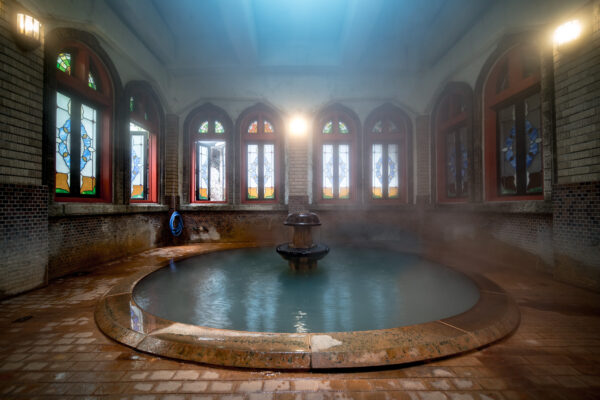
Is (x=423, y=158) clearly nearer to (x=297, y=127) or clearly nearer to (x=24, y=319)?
(x=297, y=127)

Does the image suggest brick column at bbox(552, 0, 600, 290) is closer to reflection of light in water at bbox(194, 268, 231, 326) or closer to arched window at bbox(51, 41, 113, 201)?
reflection of light in water at bbox(194, 268, 231, 326)

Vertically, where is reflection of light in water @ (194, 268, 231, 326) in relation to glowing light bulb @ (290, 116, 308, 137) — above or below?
below

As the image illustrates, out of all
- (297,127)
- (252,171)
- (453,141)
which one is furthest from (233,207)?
(453,141)

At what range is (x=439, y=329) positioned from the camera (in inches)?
89.4

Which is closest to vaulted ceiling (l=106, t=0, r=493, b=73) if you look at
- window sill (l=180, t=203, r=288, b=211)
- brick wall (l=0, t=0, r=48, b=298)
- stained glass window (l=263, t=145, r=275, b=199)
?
stained glass window (l=263, t=145, r=275, b=199)

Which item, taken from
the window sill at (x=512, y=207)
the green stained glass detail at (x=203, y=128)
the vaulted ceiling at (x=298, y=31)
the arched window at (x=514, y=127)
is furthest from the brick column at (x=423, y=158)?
the green stained glass detail at (x=203, y=128)

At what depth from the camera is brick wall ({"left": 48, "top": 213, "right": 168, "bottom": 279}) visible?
14.4ft

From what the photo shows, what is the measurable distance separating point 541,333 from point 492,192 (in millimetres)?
4437

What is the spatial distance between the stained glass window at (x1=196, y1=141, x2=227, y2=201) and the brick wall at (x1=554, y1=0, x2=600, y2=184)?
791cm

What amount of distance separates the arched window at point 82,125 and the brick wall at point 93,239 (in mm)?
553

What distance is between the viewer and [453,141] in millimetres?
7406

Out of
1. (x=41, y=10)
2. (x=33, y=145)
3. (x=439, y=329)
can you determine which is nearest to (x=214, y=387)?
(x=439, y=329)

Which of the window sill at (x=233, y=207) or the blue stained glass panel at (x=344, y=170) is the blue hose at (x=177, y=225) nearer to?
the window sill at (x=233, y=207)

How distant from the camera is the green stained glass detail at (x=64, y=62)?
15.4ft
